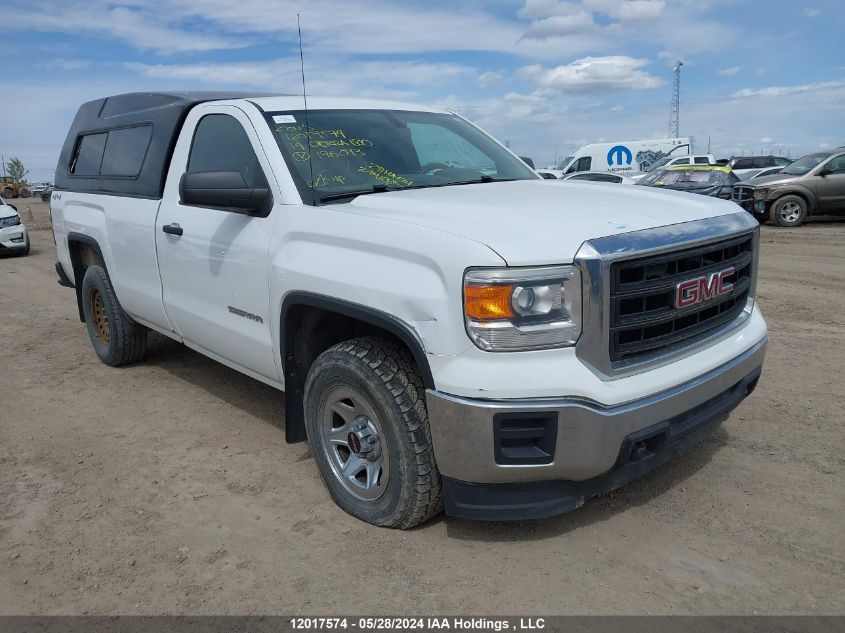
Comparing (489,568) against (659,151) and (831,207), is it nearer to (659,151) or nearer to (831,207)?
(831,207)

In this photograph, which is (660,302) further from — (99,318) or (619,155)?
(619,155)

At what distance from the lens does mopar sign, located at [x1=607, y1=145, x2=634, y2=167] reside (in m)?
28.3

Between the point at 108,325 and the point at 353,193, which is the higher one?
the point at 353,193

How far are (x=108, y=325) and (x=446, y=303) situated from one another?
13.2ft

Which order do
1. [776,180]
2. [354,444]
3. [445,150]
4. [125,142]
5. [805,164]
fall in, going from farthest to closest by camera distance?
[805,164] < [776,180] < [125,142] < [445,150] < [354,444]

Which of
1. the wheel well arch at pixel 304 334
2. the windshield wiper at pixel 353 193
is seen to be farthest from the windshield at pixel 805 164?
the wheel well arch at pixel 304 334

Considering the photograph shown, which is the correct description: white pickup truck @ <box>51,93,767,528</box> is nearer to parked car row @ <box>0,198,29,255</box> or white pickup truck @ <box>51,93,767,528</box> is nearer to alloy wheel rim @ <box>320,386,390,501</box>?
alloy wheel rim @ <box>320,386,390,501</box>

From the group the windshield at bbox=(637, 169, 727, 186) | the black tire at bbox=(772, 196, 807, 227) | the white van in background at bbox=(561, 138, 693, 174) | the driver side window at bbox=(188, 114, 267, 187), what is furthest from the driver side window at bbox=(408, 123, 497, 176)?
the white van in background at bbox=(561, 138, 693, 174)

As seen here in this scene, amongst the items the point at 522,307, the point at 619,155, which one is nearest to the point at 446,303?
the point at 522,307

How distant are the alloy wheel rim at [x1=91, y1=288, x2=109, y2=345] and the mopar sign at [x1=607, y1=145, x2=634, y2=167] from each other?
25299 millimetres

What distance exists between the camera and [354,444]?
3164mm

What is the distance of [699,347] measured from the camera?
301 cm

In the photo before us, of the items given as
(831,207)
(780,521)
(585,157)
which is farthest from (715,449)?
(585,157)

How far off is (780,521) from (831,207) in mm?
14429
